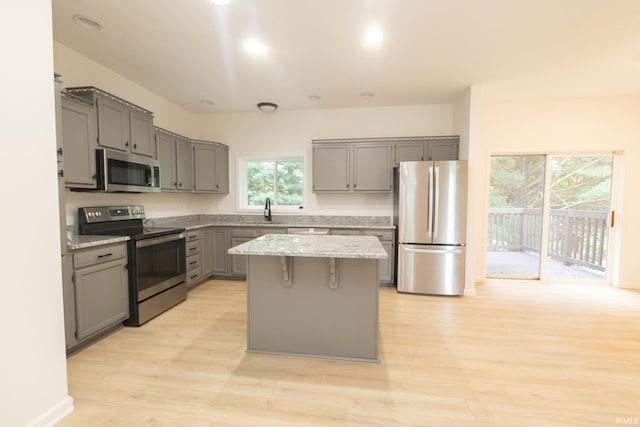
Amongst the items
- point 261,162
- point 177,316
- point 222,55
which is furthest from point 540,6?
point 177,316

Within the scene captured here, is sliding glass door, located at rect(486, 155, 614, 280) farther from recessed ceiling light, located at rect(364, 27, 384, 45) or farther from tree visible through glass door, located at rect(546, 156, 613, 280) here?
recessed ceiling light, located at rect(364, 27, 384, 45)

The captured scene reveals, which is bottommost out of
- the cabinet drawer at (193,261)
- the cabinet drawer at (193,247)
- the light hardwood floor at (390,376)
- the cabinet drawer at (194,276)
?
the light hardwood floor at (390,376)

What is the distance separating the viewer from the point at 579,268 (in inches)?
173

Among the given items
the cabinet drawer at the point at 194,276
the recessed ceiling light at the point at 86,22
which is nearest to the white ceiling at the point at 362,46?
the recessed ceiling light at the point at 86,22

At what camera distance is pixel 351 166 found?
427 cm

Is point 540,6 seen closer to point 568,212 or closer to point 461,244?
point 461,244

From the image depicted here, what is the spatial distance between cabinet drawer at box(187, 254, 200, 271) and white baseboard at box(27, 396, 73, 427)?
2.15m

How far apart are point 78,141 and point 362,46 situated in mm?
2714

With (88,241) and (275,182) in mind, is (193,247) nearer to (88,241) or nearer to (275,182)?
(88,241)

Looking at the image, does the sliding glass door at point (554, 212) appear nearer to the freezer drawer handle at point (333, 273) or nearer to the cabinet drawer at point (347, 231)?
the cabinet drawer at point (347, 231)

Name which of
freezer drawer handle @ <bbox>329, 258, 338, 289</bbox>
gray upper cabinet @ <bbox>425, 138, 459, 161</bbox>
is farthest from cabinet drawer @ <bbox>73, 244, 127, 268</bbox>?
gray upper cabinet @ <bbox>425, 138, 459, 161</bbox>

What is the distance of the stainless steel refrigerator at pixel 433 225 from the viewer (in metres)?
3.57

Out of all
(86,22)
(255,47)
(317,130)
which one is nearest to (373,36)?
(255,47)

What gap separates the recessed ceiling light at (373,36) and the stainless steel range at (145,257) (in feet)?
9.34
